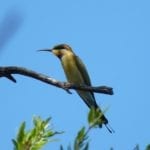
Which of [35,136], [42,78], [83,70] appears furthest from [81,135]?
[83,70]

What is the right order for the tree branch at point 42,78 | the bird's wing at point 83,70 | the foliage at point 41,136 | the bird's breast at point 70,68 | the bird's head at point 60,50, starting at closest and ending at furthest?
1. the foliage at point 41,136
2. the tree branch at point 42,78
3. the bird's wing at point 83,70
4. the bird's breast at point 70,68
5. the bird's head at point 60,50

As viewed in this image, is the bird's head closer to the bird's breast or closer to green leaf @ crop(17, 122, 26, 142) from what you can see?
the bird's breast

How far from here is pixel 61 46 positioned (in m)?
7.35

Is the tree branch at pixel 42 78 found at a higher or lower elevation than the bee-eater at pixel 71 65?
lower

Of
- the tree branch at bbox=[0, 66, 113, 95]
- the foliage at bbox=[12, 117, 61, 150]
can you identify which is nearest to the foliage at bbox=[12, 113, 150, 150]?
the foliage at bbox=[12, 117, 61, 150]

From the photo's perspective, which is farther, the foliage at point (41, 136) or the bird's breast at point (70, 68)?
the bird's breast at point (70, 68)

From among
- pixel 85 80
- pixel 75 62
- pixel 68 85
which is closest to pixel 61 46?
pixel 75 62

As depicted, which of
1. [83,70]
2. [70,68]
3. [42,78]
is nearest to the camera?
[42,78]

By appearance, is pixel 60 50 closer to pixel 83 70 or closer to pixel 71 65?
pixel 71 65

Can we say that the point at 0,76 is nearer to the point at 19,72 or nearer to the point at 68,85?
the point at 19,72

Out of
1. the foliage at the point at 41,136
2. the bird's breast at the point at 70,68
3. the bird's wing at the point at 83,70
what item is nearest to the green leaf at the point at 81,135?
the foliage at the point at 41,136

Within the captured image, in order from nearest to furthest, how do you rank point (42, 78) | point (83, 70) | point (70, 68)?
point (42, 78) < point (83, 70) < point (70, 68)

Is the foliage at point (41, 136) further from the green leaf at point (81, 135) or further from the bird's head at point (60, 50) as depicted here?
the bird's head at point (60, 50)

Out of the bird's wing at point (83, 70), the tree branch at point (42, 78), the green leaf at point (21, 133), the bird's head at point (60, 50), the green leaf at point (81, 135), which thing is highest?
the bird's head at point (60, 50)
